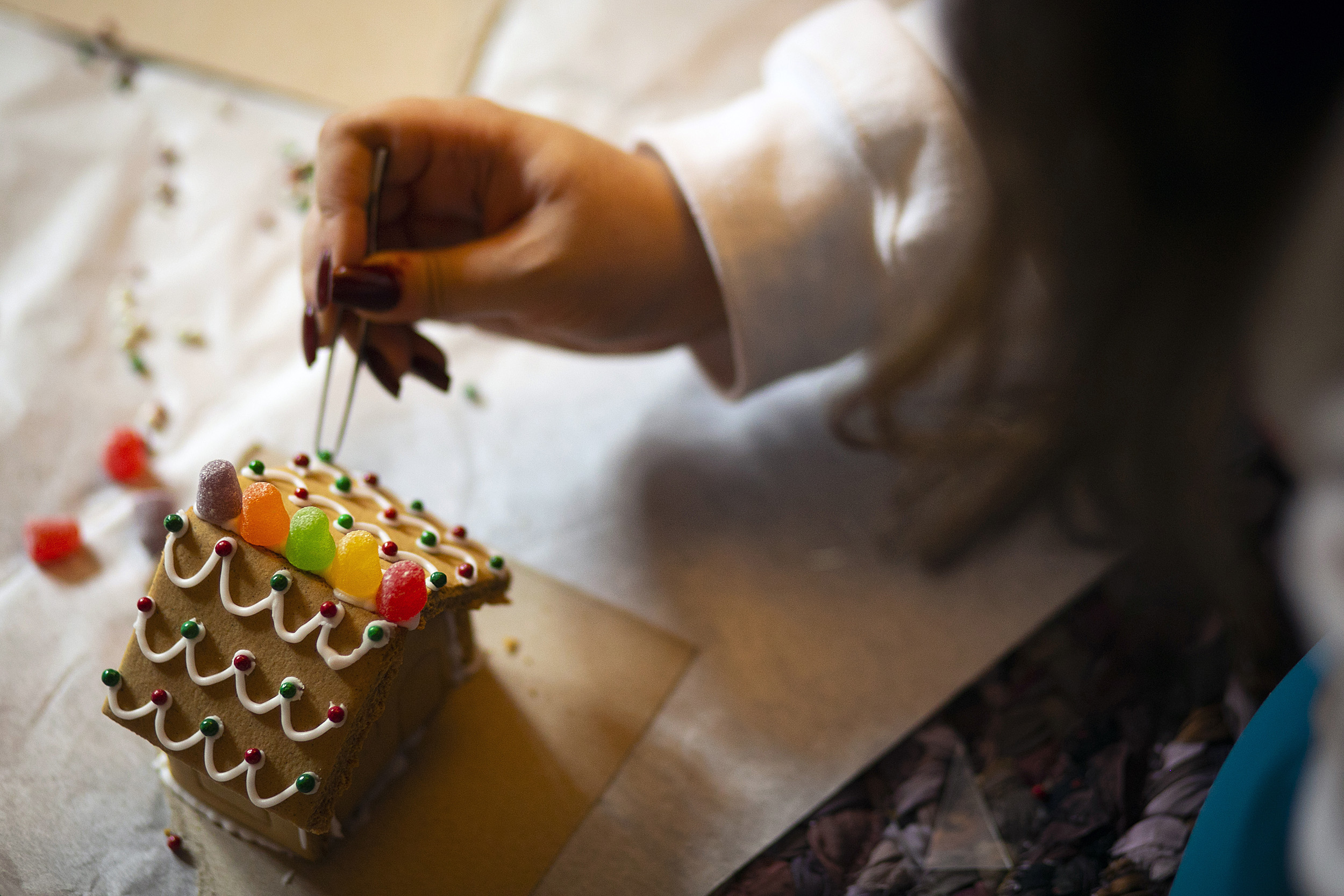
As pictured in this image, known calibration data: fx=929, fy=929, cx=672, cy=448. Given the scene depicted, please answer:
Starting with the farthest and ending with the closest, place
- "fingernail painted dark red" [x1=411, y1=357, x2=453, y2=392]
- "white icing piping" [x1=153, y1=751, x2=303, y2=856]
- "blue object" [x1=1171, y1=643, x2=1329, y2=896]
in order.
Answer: "fingernail painted dark red" [x1=411, y1=357, x2=453, y2=392]
"white icing piping" [x1=153, y1=751, x2=303, y2=856]
"blue object" [x1=1171, y1=643, x2=1329, y2=896]

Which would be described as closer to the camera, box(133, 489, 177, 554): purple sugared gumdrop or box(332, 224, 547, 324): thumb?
box(332, 224, 547, 324): thumb

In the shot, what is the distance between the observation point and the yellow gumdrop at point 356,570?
1.97 feet

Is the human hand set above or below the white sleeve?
below

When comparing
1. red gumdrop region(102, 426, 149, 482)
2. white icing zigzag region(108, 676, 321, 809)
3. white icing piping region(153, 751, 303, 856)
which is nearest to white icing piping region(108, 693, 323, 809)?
white icing zigzag region(108, 676, 321, 809)

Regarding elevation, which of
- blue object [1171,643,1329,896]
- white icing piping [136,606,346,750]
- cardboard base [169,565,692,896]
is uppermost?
blue object [1171,643,1329,896]

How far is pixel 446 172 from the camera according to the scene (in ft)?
2.66

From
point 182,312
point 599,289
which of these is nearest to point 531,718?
point 599,289

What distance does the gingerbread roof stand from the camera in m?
0.59

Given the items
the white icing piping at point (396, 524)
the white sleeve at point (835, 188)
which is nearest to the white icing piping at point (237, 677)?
the white icing piping at point (396, 524)

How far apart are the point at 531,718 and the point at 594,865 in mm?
134

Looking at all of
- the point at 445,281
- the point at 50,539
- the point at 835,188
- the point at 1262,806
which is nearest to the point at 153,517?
the point at 50,539

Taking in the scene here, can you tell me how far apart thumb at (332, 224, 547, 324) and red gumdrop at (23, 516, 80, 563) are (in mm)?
372

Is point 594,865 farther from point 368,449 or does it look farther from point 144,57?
point 144,57

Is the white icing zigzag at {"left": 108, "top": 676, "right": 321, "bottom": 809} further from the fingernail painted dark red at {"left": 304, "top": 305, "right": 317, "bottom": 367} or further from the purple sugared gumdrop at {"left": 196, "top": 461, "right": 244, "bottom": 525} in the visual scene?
the fingernail painted dark red at {"left": 304, "top": 305, "right": 317, "bottom": 367}
